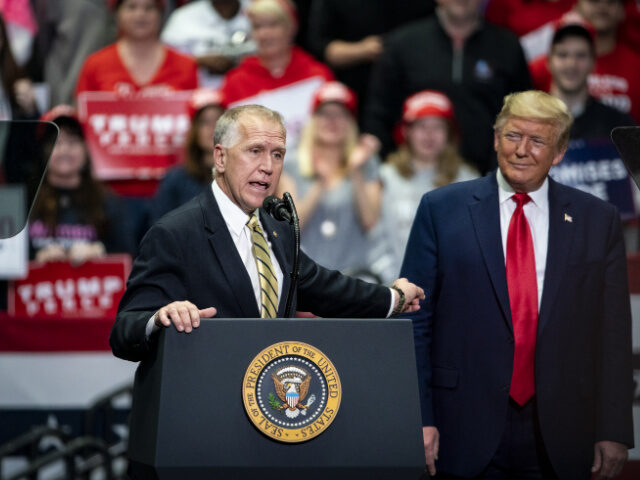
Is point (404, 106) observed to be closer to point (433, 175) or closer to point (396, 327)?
point (433, 175)

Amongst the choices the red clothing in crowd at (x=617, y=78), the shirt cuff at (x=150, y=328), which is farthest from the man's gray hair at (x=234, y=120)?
the red clothing in crowd at (x=617, y=78)

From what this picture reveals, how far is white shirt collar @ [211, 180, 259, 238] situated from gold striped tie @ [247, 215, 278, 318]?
0.10 feet

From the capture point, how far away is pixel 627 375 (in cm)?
340

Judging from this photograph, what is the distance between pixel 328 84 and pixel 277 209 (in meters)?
3.50

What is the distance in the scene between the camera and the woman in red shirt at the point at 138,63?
22.2 ft

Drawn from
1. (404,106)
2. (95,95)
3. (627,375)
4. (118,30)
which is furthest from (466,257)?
(118,30)

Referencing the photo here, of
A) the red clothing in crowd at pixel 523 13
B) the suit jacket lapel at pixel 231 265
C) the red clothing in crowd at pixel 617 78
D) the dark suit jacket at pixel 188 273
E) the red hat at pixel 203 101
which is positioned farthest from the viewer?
the red clothing in crowd at pixel 523 13

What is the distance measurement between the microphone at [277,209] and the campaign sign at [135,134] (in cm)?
372

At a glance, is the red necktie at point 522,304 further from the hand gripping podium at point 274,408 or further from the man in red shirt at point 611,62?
the man in red shirt at point 611,62

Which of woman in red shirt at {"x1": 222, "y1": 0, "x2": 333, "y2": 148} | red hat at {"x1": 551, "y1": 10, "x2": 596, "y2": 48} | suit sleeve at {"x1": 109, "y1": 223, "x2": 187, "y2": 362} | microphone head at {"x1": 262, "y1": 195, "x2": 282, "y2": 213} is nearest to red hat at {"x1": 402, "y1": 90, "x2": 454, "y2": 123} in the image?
woman in red shirt at {"x1": 222, "y1": 0, "x2": 333, "y2": 148}

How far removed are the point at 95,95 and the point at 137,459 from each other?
4.20 m

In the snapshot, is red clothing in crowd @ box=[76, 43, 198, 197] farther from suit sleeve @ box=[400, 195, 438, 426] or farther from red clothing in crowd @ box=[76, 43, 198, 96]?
suit sleeve @ box=[400, 195, 438, 426]

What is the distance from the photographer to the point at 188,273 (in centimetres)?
298

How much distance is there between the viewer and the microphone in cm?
294
